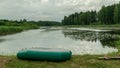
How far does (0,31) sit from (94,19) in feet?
274

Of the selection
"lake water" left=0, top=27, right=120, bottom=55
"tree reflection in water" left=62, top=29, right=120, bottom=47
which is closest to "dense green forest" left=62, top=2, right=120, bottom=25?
"tree reflection in water" left=62, top=29, right=120, bottom=47

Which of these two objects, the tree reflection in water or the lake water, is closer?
the lake water

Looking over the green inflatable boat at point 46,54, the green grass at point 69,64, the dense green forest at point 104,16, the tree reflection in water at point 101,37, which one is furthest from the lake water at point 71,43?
the dense green forest at point 104,16

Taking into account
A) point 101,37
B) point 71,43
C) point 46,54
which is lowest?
point 101,37

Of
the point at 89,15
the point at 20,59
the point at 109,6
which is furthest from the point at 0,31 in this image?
the point at 89,15

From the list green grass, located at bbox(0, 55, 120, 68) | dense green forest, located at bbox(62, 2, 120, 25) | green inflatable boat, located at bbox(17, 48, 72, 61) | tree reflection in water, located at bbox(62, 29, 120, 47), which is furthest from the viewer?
dense green forest, located at bbox(62, 2, 120, 25)

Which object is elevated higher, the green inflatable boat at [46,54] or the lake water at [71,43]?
the green inflatable boat at [46,54]

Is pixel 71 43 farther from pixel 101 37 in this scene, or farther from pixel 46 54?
pixel 46 54

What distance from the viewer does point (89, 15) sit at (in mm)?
126688

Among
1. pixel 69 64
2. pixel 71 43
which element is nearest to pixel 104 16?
pixel 71 43

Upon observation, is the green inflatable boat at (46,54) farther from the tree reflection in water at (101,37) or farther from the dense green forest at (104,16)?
the dense green forest at (104,16)

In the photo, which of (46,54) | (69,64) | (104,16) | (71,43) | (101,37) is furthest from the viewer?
(104,16)

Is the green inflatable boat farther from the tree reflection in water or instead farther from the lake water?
the tree reflection in water

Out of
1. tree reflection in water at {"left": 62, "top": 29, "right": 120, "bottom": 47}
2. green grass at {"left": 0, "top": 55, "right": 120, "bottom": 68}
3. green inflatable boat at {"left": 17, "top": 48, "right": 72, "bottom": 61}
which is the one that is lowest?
tree reflection in water at {"left": 62, "top": 29, "right": 120, "bottom": 47}
